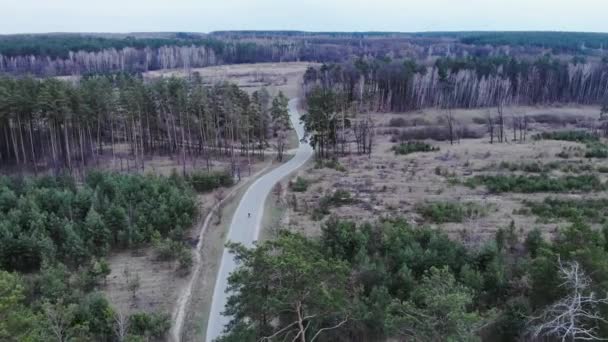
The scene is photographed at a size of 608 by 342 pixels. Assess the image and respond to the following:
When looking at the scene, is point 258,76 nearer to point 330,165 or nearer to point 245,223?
point 330,165

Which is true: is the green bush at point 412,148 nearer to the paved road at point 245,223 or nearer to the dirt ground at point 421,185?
the dirt ground at point 421,185

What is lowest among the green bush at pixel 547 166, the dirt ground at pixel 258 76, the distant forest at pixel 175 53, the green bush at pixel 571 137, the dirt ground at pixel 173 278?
the dirt ground at pixel 173 278

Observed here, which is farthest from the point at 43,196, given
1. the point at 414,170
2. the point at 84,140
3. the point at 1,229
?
the point at 414,170

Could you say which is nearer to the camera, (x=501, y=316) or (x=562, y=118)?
(x=501, y=316)

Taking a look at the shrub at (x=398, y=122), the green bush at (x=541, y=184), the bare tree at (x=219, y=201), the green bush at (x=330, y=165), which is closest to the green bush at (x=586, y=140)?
the green bush at (x=541, y=184)

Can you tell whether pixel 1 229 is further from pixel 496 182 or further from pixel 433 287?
pixel 496 182

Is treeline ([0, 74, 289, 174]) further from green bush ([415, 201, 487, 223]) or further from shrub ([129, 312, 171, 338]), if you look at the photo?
shrub ([129, 312, 171, 338])
